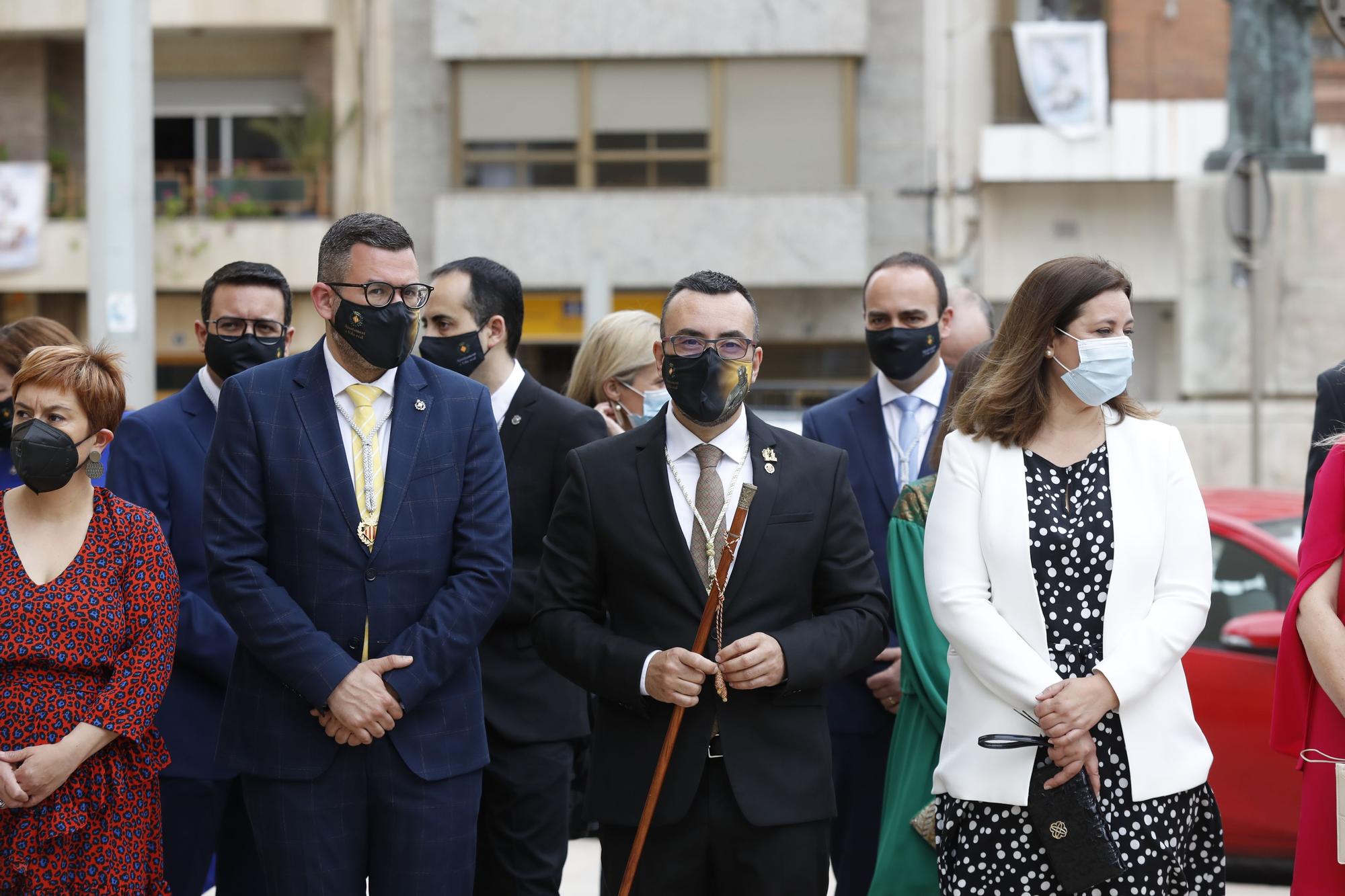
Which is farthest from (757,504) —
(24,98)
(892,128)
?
(24,98)

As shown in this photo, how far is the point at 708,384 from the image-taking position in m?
4.13

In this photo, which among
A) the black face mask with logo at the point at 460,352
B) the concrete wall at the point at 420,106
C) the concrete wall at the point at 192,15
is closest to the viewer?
the black face mask with logo at the point at 460,352

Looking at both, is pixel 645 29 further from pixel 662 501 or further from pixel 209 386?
pixel 662 501

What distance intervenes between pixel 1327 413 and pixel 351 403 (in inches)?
110

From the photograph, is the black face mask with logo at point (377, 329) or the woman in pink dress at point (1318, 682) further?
the black face mask with logo at point (377, 329)

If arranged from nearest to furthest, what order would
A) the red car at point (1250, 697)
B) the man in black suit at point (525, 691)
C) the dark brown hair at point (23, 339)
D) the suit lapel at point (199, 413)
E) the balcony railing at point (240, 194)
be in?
the suit lapel at point (199, 413) → the man in black suit at point (525, 691) → the dark brown hair at point (23, 339) → the red car at point (1250, 697) → the balcony railing at point (240, 194)

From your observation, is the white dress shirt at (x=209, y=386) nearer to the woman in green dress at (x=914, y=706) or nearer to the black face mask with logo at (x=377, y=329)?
the black face mask with logo at (x=377, y=329)

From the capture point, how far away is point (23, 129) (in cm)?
2456

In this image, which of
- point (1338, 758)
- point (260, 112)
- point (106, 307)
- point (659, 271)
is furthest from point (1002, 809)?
point (260, 112)

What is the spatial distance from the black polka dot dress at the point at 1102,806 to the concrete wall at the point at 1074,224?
20045 millimetres

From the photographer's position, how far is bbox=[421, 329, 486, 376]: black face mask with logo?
17.7 feet

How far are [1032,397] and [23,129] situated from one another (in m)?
23.6

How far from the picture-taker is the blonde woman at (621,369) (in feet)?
20.8

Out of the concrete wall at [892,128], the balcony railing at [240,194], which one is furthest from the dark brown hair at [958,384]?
the balcony railing at [240,194]
